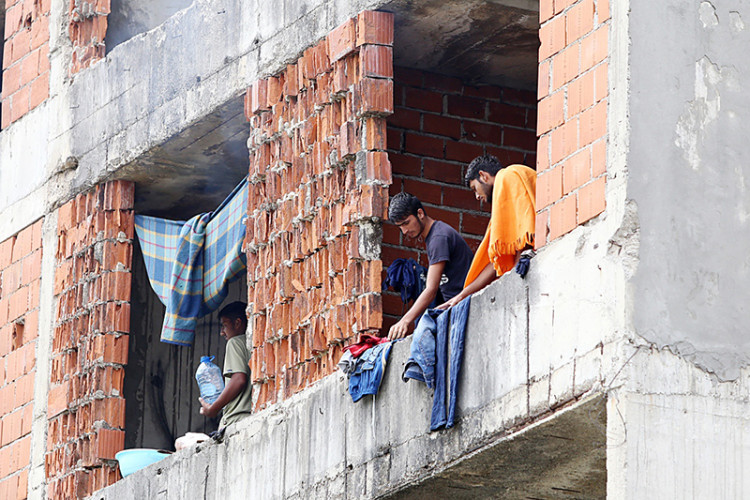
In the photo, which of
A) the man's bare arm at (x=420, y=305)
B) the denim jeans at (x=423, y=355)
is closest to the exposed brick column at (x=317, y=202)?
the man's bare arm at (x=420, y=305)

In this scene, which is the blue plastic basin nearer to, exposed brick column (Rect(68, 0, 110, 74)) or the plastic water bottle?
the plastic water bottle

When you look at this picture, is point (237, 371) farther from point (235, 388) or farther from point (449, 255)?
point (449, 255)

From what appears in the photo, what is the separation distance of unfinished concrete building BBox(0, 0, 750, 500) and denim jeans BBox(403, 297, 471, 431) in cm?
7

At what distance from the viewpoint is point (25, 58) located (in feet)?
49.3

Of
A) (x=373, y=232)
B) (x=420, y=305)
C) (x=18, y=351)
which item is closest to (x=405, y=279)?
(x=373, y=232)

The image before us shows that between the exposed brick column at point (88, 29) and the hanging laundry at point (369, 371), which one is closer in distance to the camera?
the hanging laundry at point (369, 371)

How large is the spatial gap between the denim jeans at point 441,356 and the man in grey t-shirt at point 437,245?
614mm

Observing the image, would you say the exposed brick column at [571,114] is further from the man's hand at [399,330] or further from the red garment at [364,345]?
the red garment at [364,345]

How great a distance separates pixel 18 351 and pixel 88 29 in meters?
2.48

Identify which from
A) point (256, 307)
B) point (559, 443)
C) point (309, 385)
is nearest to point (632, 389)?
point (559, 443)

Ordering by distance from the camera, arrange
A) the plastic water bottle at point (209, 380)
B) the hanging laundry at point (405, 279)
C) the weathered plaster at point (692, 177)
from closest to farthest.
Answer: the weathered plaster at point (692, 177) < the hanging laundry at point (405, 279) < the plastic water bottle at point (209, 380)

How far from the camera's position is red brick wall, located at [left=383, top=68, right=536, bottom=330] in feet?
37.8

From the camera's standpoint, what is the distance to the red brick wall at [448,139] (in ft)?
37.8

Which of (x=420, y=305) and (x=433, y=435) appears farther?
(x=420, y=305)
